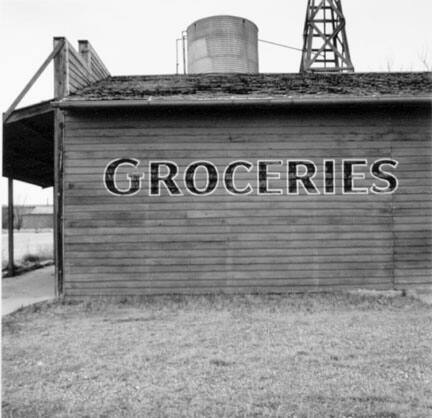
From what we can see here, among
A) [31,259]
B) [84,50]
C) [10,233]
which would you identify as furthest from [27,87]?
[31,259]

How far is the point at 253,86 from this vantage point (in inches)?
404

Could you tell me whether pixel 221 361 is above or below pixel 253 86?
below

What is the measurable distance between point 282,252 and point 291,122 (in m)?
2.39

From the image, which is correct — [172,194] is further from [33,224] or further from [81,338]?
[33,224]

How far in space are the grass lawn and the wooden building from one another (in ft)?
3.50

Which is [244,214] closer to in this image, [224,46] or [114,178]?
[114,178]

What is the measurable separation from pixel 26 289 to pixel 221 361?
677cm

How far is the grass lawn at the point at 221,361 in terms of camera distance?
3.92 m

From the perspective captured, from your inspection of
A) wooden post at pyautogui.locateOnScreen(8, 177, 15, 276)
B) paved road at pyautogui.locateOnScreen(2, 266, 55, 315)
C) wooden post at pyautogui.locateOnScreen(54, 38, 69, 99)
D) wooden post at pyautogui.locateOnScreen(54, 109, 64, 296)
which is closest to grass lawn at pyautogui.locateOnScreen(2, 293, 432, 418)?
paved road at pyautogui.locateOnScreen(2, 266, 55, 315)

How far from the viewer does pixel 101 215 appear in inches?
364

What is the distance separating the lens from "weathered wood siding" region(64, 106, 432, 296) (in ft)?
30.3

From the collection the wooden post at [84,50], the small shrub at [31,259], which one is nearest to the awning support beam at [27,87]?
the wooden post at [84,50]

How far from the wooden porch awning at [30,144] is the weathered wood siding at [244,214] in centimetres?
80

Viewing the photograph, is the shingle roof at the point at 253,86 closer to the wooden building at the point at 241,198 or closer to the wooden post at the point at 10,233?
the wooden building at the point at 241,198
